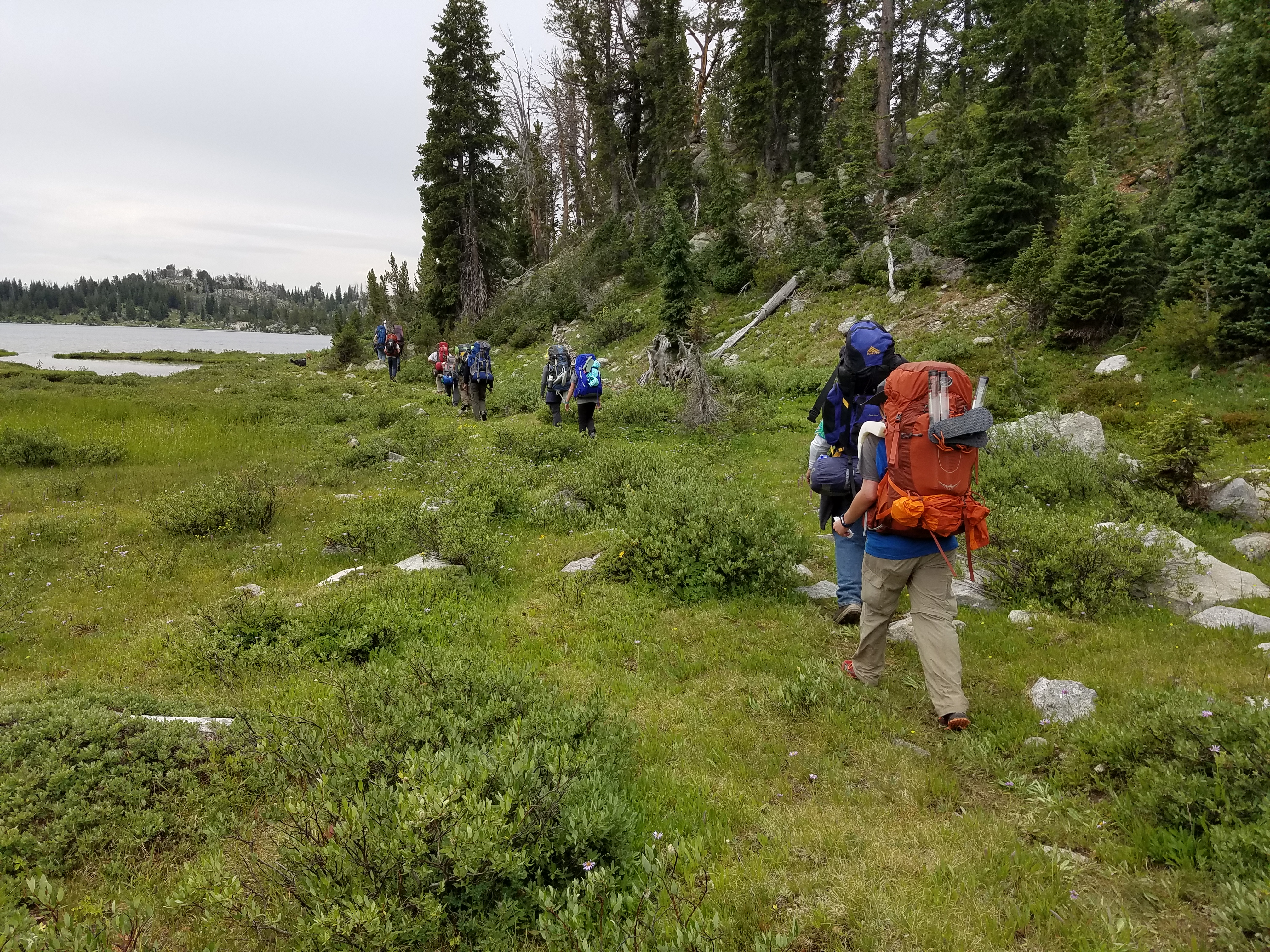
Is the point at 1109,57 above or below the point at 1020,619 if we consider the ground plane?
above

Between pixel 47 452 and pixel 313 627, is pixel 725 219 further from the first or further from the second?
pixel 313 627

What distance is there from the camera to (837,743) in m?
3.99

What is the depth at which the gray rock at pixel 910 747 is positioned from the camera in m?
3.88

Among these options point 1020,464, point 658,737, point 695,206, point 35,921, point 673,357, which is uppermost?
point 695,206

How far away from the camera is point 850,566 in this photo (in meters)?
5.84

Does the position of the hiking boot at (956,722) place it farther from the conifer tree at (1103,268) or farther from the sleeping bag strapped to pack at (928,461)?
the conifer tree at (1103,268)

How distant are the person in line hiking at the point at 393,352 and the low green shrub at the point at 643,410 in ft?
54.2

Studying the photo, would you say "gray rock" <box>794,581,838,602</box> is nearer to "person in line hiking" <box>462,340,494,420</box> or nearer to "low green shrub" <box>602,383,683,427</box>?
"low green shrub" <box>602,383,683,427</box>

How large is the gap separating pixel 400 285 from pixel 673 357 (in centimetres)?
5073

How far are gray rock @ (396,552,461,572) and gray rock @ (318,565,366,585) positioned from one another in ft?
1.44

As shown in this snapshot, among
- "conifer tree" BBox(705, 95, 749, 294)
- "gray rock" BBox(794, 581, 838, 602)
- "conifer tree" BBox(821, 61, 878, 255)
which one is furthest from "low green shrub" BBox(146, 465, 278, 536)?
"conifer tree" BBox(705, 95, 749, 294)

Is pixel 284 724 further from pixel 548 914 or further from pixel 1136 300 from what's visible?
pixel 1136 300

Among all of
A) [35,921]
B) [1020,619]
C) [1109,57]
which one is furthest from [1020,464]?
[1109,57]

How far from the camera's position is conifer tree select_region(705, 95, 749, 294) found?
2647 centimetres
